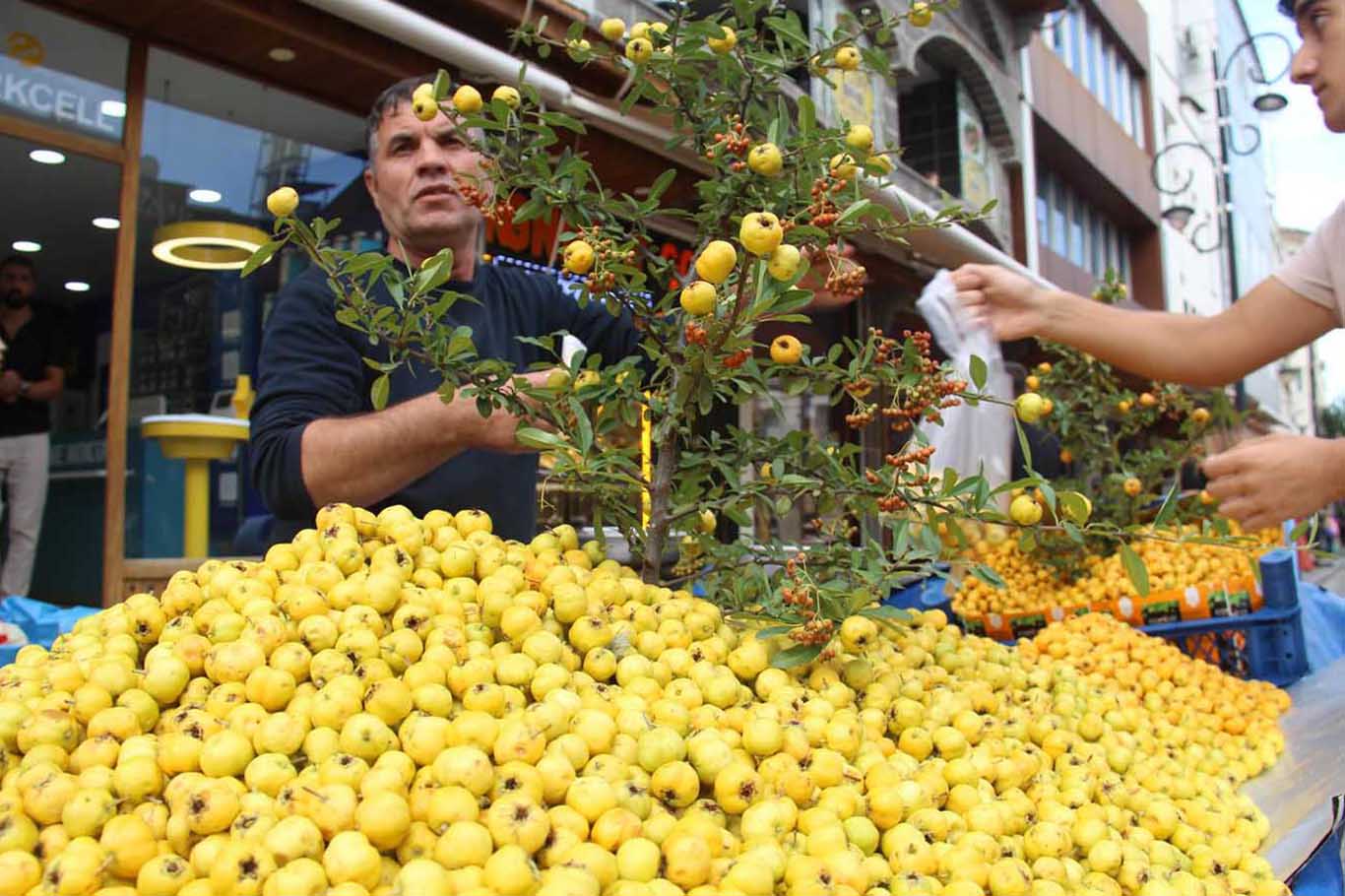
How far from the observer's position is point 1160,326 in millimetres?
2977

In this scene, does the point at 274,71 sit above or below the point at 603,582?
above

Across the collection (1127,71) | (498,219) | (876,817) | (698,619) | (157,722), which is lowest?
(876,817)

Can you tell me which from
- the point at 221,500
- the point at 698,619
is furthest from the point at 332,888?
the point at 221,500

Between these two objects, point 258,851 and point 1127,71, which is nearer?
point 258,851

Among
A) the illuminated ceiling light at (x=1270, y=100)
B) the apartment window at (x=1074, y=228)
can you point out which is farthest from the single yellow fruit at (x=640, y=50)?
the apartment window at (x=1074, y=228)

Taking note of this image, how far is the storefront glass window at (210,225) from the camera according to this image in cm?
504

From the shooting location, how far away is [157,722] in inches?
54.2

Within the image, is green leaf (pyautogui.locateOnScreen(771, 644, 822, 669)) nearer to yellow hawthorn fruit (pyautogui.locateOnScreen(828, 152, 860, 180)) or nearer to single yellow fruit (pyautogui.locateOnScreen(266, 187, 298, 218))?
yellow hawthorn fruit (pyautogui.locateOnScreen(828, 152, 860, 180))

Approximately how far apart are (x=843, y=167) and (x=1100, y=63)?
64.7 feet

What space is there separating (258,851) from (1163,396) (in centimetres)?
521

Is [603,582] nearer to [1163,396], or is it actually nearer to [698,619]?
[698,619]

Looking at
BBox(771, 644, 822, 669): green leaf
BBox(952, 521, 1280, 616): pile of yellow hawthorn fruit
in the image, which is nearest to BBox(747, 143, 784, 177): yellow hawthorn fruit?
BBox(771, 644, 822, 669): green leaf

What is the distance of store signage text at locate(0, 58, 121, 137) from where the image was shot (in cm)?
459

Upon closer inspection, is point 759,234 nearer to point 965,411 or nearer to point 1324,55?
point 1324,55
